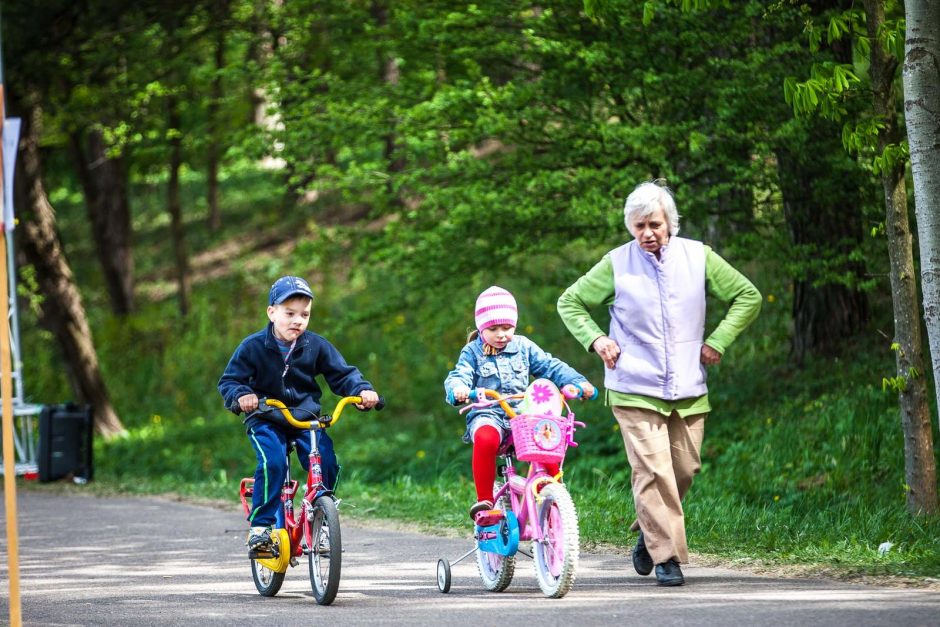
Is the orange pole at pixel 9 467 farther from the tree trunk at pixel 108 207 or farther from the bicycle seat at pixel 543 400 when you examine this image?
the tree trunk at pixel 108 207

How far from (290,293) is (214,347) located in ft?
61.3

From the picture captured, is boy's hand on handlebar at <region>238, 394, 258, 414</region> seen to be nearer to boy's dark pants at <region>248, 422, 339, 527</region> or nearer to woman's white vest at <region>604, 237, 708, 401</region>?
boy's dark pants at <region>248, 422, 339, 527</region>

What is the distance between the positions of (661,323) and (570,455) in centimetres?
773

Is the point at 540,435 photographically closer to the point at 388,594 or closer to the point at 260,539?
the point at 388,594

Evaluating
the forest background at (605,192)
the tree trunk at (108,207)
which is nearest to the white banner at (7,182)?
the forest background at (605,192)

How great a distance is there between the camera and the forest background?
8.89 m

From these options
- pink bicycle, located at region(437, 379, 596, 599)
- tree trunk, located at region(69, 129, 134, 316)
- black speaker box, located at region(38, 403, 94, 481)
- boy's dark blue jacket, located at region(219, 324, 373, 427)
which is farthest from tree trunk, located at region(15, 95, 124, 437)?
pink bicycle, located at region(437, 379, 596, 599)

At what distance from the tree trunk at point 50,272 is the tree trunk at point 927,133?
45.1ft

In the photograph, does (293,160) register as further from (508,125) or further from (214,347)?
(214,347)

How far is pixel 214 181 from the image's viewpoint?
3114 centimetres

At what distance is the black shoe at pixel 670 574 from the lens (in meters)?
6.92

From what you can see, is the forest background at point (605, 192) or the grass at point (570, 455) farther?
the grass at point (570, 455)

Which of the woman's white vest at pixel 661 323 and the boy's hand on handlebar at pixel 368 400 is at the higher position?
the woman's white vest at pixel 661 323

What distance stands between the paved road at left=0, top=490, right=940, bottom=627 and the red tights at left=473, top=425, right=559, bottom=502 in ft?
1.85
